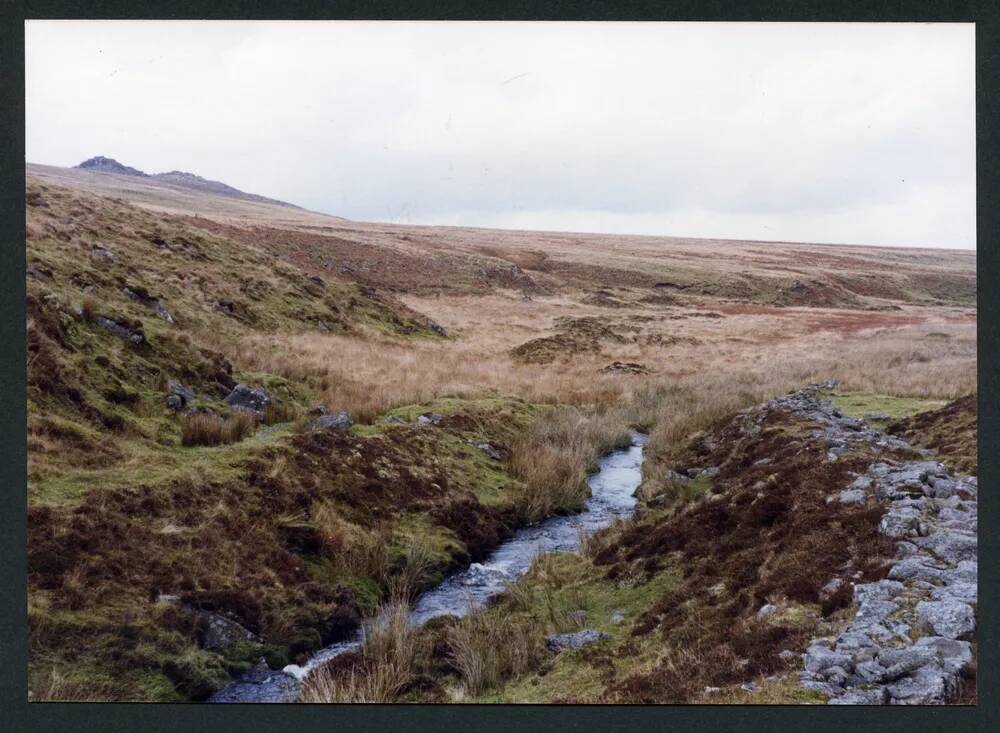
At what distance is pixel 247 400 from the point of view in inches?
414

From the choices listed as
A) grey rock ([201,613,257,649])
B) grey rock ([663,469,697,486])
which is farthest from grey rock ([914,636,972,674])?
grey rock ([201,613,257,649])

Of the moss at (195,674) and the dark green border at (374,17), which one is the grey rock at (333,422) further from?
the moss at (195,674)

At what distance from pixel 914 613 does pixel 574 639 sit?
120 inches

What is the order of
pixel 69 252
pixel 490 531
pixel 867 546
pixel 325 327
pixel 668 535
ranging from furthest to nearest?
pixel 325 327 < pixel 69 252 < pixel 490 531 < pixel 668 535 < pixel 867 546

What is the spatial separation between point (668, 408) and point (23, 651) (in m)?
13.5

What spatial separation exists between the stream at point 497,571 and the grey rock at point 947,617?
4252mm

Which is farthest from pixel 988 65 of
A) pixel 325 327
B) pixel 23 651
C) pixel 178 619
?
pixel 325 327

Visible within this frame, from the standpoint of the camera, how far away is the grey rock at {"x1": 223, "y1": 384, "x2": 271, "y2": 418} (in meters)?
10.3

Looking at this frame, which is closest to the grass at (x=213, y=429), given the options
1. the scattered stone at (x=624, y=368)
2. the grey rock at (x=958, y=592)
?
the grey rock at (x=958, y=592)

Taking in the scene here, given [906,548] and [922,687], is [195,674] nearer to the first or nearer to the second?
[922,687]

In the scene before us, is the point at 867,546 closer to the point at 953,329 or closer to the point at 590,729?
the point at 590,729

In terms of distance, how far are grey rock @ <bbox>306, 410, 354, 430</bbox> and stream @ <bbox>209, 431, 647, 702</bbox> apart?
10.4 feet

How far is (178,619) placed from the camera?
623 centimetres

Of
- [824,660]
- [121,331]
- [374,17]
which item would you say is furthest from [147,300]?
[824,660]
